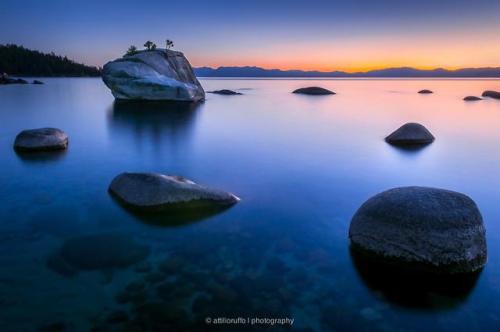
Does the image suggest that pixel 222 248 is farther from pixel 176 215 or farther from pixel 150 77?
pixel 150 77

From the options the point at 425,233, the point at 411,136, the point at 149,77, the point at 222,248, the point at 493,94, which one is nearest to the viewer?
the point at 425,233

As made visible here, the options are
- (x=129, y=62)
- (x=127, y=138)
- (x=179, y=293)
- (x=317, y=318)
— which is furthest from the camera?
(x=129, y=62)

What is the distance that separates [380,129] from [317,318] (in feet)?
92.4

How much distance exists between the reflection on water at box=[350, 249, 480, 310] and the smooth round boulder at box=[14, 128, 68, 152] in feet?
58.1

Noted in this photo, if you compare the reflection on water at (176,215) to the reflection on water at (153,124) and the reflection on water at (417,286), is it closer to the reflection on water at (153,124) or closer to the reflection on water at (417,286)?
the reflection on water at (417,286)

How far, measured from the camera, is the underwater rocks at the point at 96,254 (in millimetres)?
7836

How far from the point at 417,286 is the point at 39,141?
19.1 meters

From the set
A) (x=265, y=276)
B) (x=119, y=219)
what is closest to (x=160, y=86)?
(x=119, y=219)

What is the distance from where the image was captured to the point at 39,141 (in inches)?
738

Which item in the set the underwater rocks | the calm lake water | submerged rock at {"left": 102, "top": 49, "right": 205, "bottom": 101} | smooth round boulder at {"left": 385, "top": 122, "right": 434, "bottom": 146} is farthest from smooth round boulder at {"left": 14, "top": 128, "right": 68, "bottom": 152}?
submerged rock at {"left": 102, "top": 49, "right": 205, "bottom": 101}

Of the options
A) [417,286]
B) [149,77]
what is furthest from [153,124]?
[417,286]

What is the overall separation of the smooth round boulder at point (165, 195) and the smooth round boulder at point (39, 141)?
32.4ft

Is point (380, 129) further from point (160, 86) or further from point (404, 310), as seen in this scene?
point (160, 86)

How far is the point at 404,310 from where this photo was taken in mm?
6680
